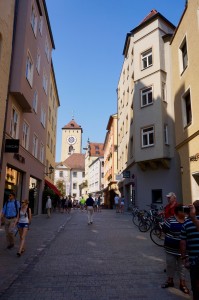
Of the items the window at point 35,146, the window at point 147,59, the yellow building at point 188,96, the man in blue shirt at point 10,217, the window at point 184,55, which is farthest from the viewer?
the window at point 147,59

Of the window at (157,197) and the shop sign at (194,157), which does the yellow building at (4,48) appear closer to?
the shop sign at (194,157)

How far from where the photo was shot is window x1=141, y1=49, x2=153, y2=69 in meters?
26.9

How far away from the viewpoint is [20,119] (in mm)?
19469

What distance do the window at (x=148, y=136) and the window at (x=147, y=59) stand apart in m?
5.74

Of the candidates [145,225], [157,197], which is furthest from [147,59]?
[145,225]

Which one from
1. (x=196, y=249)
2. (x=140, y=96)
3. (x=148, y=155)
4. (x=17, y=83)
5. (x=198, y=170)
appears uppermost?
(x=140, y=96)

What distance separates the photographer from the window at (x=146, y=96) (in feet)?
85.4

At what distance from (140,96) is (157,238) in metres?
17.3

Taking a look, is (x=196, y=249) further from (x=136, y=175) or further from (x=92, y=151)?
(x=92, y=151)

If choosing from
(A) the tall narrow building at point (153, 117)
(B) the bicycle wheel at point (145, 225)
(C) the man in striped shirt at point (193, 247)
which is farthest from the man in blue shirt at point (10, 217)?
(A) the tall narrow building at point (153, 117)

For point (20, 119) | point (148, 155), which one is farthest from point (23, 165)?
point (148, 155)

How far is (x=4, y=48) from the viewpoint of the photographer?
15.3 m

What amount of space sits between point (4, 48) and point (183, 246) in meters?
13.6

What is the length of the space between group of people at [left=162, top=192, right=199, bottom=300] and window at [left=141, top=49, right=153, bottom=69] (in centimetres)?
2242
